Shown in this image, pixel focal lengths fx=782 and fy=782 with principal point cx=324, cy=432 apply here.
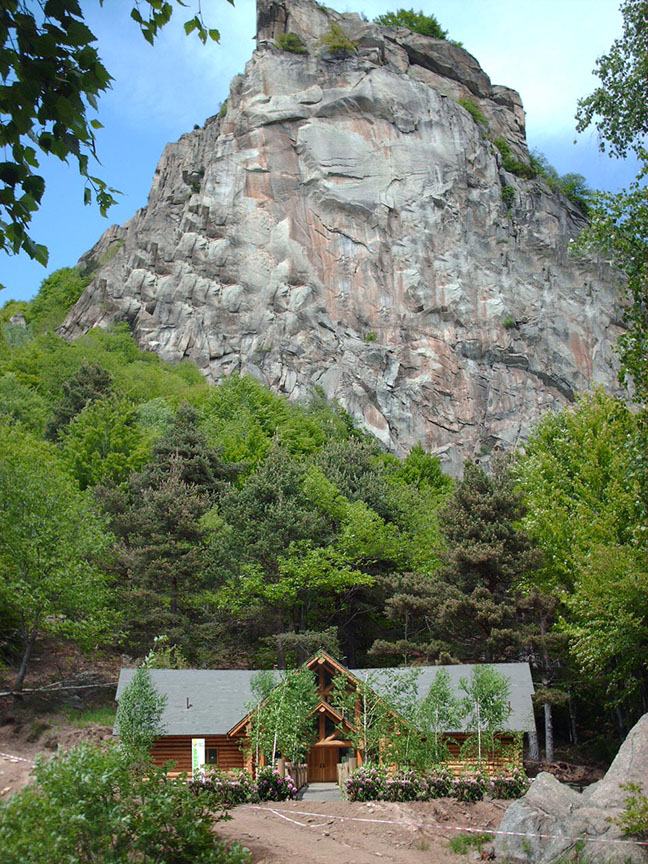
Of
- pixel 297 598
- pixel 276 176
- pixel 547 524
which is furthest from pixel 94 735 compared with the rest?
pixel 276 176

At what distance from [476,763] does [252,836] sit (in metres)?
8.78

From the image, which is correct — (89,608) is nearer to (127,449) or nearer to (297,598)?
(297,598)

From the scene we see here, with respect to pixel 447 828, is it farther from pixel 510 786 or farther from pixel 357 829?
pixel 510 786

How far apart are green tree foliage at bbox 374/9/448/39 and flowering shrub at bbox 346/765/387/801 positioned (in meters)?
87.3

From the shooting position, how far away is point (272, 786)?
1977 centimetres

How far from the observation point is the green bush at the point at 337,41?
75.4 m

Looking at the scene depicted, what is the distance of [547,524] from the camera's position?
1032 inches

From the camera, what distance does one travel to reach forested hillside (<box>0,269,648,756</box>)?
24891 millimetres

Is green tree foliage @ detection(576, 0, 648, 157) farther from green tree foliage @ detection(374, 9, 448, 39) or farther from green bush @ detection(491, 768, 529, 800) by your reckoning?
green tree foliage @ detection(374, 9, 448, 39)

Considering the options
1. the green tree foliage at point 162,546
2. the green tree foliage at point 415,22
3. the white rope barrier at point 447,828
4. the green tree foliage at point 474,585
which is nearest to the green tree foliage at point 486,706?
the white rope barrier at point 447,828

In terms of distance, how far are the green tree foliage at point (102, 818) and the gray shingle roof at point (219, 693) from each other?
12.7 m

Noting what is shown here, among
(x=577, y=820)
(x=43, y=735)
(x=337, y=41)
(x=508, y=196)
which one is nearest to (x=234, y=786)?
(x=577, y=820)

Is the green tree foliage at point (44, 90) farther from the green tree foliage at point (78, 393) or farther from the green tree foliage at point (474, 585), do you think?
the green tree foliage at point (78, 393)

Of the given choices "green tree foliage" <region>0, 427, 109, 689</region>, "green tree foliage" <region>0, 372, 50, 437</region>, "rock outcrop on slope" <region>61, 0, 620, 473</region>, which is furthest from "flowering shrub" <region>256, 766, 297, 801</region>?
"rock outcrop on slope" <region>61, 0, 620, 473</region>
